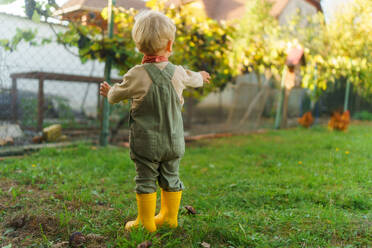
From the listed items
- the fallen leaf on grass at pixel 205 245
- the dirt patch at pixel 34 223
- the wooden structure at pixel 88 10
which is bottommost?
the dirt patch at pixel 34 223

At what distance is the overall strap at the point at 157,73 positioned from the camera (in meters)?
1.81

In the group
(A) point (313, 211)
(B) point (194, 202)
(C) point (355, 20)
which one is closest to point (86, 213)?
(B) point (194, 202)

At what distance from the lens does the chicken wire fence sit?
4.13m

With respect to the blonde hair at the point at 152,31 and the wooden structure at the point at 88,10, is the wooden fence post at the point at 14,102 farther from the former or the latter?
the blonde hair at the point at 152,31

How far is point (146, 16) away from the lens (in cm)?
178

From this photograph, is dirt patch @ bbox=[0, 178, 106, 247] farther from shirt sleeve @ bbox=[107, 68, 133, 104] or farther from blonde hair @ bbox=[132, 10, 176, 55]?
blonde hair @ bbox=[132, 10, 176, 55]

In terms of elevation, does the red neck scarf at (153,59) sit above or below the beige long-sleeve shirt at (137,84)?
above

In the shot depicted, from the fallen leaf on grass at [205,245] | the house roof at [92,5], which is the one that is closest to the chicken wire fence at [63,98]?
the house roof at [92,5]

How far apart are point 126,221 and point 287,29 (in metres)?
8.37

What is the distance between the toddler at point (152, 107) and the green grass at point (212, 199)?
0.94 feet

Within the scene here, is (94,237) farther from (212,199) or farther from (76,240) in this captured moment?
(212,199)

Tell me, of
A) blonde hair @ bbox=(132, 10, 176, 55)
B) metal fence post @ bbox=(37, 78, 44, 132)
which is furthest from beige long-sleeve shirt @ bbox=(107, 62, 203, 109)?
metal fence post @ bbox=(37, 78, 44, 132)

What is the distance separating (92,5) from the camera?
164 inches

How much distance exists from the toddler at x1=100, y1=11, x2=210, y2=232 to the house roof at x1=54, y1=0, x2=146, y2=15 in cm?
248
